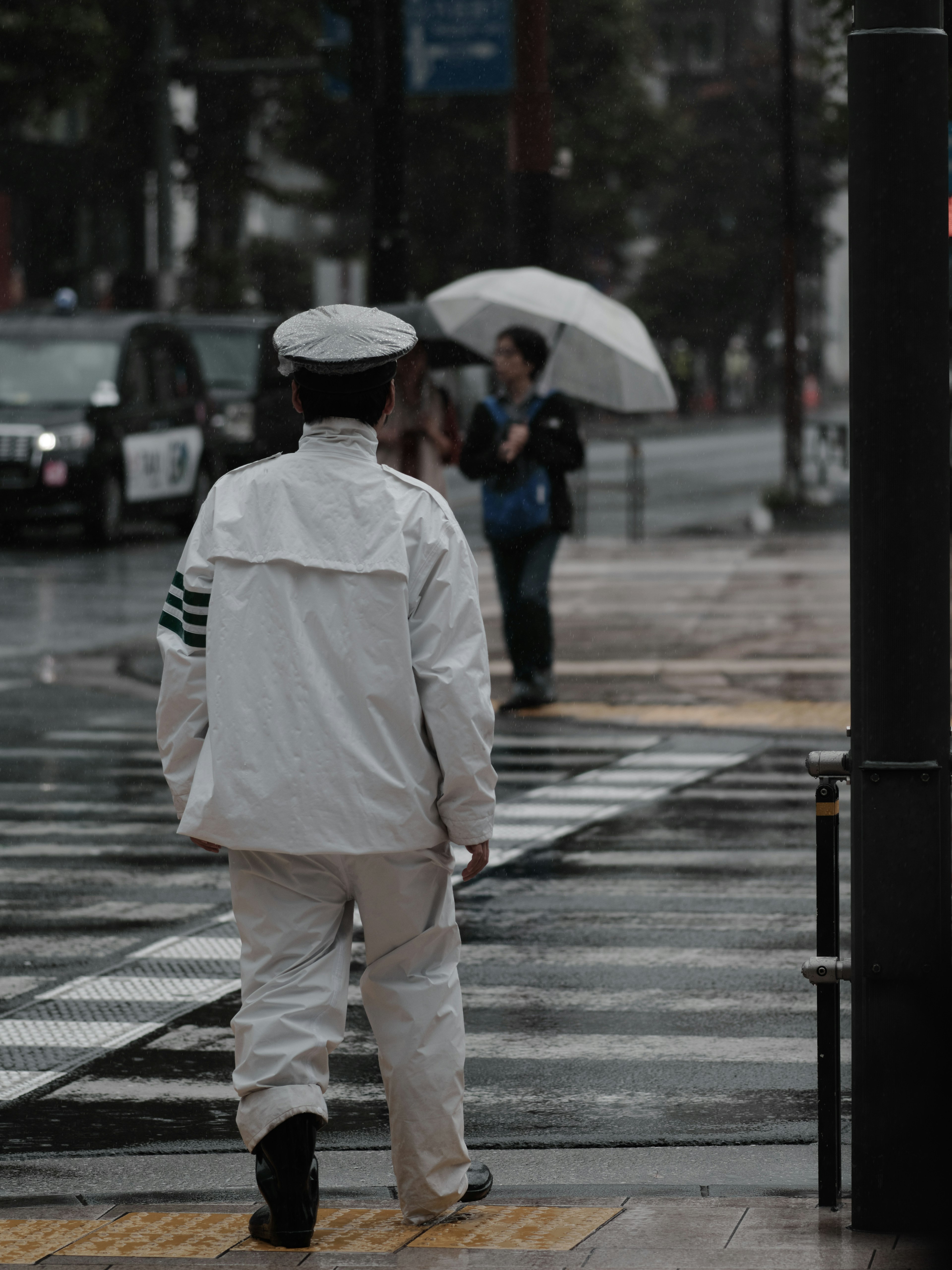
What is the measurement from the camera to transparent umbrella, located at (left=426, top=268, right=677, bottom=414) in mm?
13492

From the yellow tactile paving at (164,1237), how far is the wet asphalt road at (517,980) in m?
0.83

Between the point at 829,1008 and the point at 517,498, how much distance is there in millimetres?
7868

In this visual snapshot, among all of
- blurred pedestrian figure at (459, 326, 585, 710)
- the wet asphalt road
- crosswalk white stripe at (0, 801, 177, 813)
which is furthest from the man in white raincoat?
blurred pedestrian figure at (459, 326, 585, 710)

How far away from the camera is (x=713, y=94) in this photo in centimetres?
7650

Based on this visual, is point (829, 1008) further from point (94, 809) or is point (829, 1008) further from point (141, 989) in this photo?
point (94, 809)

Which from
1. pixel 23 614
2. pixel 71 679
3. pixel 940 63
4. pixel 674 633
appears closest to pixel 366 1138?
pixel 940 63

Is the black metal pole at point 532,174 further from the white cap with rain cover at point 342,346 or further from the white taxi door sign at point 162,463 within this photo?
the white cap with rain cover at point 342,346

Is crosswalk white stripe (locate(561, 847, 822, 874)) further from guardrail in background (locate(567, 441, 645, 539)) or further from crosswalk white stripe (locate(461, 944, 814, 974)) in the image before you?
guardrail in background (locate(567, 441, 645, 539))

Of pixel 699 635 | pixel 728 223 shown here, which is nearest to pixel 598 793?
pixel 699 635

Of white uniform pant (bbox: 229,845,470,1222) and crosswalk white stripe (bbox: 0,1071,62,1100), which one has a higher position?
white uniform pant (bbox: 229,845,470,1222)

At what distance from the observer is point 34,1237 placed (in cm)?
412

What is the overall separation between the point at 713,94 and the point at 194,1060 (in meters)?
73.6

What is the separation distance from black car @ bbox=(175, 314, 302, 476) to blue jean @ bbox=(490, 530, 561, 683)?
32.9 ft

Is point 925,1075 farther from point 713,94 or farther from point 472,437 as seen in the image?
point 713,94
